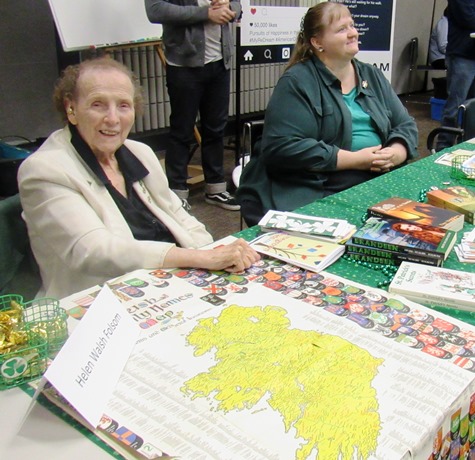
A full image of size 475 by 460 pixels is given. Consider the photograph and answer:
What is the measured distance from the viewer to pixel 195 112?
345cm

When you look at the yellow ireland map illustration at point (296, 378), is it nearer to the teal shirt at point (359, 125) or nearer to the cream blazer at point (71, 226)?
the cream blazer at point (71, 226)

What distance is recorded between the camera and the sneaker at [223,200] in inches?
142

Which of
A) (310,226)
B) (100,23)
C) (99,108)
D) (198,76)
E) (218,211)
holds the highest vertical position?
(100,23)

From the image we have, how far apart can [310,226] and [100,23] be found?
8.24 feet

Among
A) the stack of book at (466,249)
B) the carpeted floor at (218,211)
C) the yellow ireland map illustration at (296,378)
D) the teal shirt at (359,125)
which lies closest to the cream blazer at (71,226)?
the yellow ireland map illustration at (296,378)

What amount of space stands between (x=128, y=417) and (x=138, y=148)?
1.10 meters

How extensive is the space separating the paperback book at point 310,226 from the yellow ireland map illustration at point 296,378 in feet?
1.30

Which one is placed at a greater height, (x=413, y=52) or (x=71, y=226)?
(x=71, y=226)

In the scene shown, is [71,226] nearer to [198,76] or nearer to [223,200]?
[198,76]

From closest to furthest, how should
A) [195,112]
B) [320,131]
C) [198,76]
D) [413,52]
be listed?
[320,131]
[198,76]
[195,112]
[413,52]

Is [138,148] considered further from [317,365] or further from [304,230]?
[317,365]

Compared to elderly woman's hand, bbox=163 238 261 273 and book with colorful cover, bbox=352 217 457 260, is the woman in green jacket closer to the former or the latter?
book with colorful cover, bbox=352 217 457 260

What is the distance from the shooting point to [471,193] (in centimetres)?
168

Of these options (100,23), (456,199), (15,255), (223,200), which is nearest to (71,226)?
(15,255)
